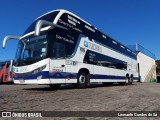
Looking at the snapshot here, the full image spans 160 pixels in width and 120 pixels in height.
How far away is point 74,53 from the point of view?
11.6m

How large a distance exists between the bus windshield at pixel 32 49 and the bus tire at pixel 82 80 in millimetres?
2678

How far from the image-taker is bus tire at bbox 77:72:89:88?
11.9 meters

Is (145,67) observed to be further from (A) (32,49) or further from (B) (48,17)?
(A) (32,49)

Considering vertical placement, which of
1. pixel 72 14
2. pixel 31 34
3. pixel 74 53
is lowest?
pixel 74 53

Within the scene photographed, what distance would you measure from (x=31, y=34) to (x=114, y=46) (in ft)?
27.2

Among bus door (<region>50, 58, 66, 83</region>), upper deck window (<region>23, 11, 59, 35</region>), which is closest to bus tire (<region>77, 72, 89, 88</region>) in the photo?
bus door (<region>50, 58, 66, 83</region>)

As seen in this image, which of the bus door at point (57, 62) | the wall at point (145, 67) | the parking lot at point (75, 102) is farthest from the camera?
the wall at point (145, 67)

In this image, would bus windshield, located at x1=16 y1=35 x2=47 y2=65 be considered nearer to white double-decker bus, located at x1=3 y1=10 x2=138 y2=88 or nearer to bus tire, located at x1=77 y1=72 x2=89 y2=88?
white double-decker bus, located at x1=3 y1=10 x2=138 y2=88

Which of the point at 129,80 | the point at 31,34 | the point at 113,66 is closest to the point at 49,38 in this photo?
the point at 31,34

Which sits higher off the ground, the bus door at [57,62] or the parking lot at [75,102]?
the bus door at [57,62]

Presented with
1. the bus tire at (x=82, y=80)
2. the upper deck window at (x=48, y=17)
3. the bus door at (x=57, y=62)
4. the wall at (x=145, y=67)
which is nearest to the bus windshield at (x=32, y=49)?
the bus door at (x=57, y=62)

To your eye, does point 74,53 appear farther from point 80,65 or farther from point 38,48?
point 38,48

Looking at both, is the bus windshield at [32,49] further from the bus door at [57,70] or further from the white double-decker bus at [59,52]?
the bus door at [57,70]

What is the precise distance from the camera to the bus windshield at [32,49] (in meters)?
10.1
